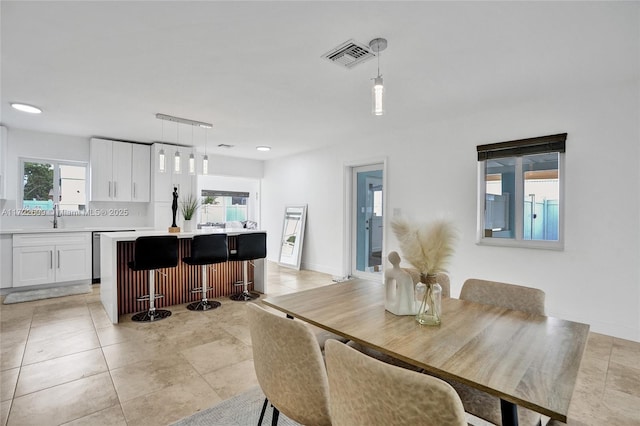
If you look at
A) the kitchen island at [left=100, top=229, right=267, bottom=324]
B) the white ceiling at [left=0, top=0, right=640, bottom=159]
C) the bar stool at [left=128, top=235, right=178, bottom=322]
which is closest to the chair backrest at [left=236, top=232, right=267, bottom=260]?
the kitchen island at [left=100, top=229, right=267, bottom=324]

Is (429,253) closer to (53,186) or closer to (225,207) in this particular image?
(53,186)

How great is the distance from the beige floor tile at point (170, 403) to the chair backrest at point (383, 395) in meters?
1.39

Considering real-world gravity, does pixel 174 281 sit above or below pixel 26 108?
below

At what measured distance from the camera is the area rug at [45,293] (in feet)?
13.7

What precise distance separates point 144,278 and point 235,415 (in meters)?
2.62

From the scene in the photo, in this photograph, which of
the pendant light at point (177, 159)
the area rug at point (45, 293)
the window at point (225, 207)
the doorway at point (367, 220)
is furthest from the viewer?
the window at point (225, 207)

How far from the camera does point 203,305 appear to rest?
3.88 meters

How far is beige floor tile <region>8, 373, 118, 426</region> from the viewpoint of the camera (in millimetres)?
1845

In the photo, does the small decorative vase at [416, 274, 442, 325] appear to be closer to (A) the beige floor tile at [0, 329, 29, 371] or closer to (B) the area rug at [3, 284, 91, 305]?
(A) the beige floor tile at [0, 329, 29, 371]

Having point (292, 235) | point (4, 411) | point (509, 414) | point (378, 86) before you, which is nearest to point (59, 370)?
point (4, 411)

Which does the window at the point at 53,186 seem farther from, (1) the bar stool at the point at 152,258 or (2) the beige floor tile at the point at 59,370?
(2) the beige floor tile at the point at 59,370

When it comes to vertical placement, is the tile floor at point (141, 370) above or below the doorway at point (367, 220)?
below

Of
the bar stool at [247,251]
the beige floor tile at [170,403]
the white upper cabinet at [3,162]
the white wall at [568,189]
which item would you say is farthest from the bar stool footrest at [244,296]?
the white upper cabinet at [3,162]

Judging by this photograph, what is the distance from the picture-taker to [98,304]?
4.08m
